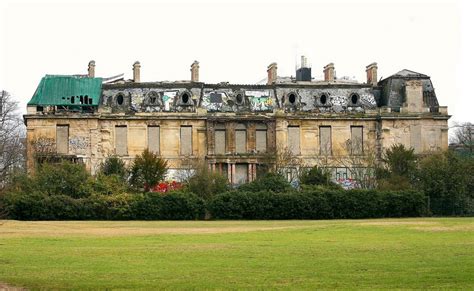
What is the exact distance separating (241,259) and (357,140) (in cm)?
5332

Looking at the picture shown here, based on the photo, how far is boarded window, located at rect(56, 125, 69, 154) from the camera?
75.9 meters

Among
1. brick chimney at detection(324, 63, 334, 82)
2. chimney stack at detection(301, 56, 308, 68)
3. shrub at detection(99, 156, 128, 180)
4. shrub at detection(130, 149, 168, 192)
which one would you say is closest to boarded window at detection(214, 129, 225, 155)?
shrub at detection(99, 156, 128, 180)

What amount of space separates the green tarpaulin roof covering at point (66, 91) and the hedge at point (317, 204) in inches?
832

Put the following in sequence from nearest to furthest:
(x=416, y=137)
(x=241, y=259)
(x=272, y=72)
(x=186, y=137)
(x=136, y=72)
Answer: (x=241, y=259), (x=186, y=137), (x=416, y=137), (x=136, y=72), (x=272, y=72)

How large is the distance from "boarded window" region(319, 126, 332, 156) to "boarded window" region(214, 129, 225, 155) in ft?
27.0

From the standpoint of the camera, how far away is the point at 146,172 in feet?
223

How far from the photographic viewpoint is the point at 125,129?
7788cm

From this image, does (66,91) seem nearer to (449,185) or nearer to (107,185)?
(107,185)

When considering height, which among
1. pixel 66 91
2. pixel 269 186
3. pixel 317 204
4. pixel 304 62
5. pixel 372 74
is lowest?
pixel 317 204

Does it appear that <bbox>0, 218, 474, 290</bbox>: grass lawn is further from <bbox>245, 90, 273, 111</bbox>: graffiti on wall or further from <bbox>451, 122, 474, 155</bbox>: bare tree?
<bbox>451, 122, 474, 155</bbox>: bare tree

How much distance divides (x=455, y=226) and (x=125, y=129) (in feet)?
125

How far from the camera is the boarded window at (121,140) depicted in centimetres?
7769

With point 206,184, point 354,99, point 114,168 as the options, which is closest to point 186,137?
point 114,168

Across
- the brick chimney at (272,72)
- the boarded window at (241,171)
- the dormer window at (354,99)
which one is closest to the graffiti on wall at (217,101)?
the boarded window at (241,171)
